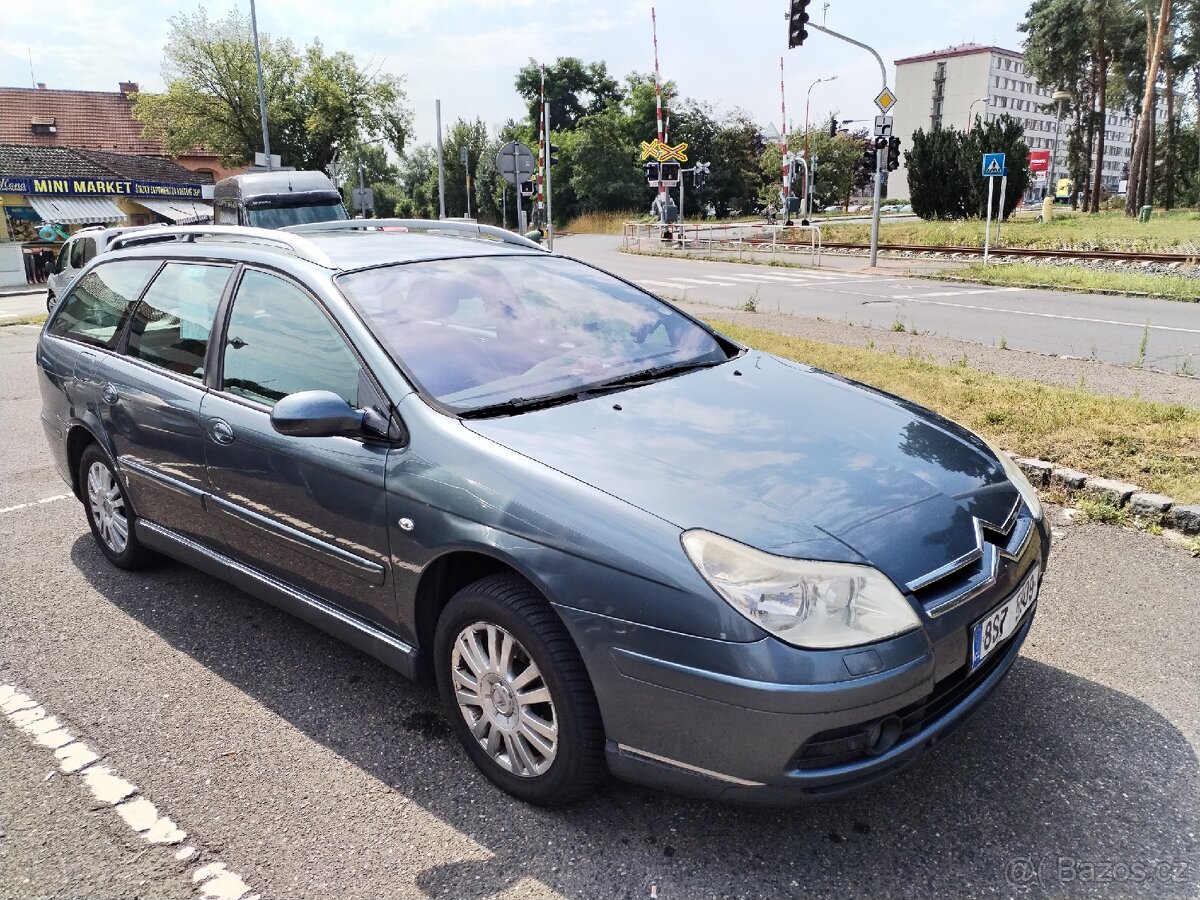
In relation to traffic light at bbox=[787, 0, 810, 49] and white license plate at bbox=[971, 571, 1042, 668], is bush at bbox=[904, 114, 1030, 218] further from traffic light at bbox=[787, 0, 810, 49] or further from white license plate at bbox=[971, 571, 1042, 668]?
white license plate at bbox=[971, 571, 1042, 668]

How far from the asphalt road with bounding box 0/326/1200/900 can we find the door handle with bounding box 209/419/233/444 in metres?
0.94

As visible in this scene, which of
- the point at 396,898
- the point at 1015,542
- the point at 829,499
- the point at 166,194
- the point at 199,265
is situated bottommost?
the point at 396,898

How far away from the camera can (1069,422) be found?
609 centimetres

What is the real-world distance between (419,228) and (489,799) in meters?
2.77

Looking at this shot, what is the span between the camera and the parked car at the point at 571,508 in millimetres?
2248

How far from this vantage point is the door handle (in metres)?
3.44

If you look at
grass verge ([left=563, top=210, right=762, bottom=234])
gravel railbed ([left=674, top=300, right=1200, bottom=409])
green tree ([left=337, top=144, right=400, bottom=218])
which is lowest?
gravel railbed ([left=674, top=300, right=1200, bottom=409])

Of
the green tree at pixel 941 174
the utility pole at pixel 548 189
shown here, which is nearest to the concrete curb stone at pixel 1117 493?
the utility pole at pixel 548 189

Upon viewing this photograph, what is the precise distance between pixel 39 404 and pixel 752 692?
889 cm

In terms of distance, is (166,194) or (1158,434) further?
(166,194)

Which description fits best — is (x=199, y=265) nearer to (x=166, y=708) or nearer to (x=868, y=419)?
(x=166, y=708)

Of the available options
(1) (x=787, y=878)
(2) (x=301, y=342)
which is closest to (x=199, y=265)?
(2) (x=301, y=342)

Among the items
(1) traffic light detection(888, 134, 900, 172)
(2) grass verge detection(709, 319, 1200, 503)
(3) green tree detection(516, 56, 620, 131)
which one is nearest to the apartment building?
(3) green tree detection(516, 56, 620, 131)

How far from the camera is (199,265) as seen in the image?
3939 mm
